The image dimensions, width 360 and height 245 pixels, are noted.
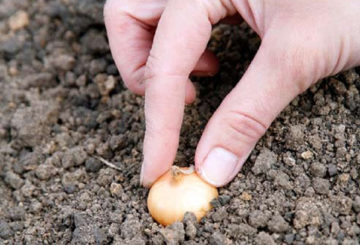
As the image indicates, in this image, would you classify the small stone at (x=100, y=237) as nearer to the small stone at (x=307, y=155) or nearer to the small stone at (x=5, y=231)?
the small stone at (x=5, y=231)

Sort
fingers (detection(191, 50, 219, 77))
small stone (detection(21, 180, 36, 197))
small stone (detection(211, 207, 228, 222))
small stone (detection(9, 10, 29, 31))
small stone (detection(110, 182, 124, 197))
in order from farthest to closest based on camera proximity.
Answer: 1. small stone (detection(9, 10, 29, 31))
2. fingers (detection(191, 50, 219, 77))
3. small stone (detection(21, 180, 36, 197))
4. small stone (detection(110, 182, 124, 197))
5. small stone (detection(211, 207, 228, 222))

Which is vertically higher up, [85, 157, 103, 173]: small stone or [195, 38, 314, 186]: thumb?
[195, 38, 314, 186]: thumb

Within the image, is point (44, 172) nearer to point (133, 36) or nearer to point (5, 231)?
point (5, 231)

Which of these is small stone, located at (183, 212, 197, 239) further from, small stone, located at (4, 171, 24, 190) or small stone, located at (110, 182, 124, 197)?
small stone, located at (4, 171, 24, 190)

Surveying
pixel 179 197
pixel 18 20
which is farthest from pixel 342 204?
pixel 18 20

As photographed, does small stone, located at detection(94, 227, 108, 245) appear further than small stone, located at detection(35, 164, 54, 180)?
No

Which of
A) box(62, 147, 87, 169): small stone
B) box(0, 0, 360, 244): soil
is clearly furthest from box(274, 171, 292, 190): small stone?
box(62, 147, 87, 169): small stone

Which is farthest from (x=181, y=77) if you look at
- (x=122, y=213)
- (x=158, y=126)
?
(x=122, y=213)
